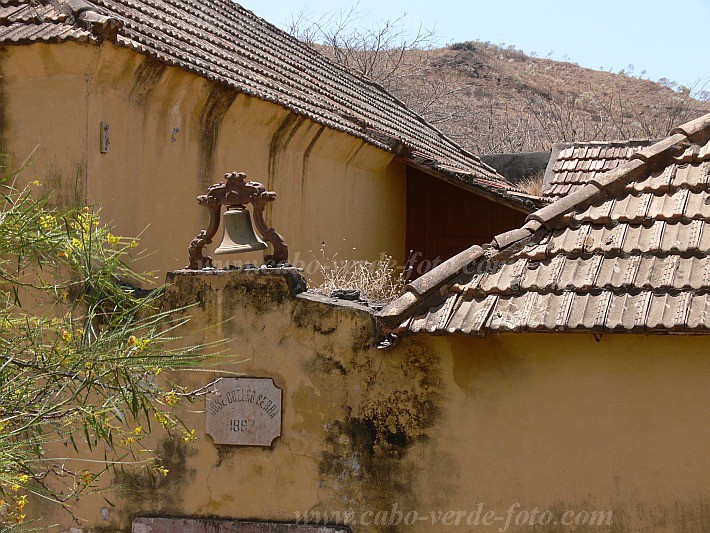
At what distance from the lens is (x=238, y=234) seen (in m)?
8.51

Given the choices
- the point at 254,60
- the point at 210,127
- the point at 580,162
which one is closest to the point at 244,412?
the point at 210,127

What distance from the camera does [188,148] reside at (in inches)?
419

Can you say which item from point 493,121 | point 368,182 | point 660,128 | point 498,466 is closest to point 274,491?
point 498,466

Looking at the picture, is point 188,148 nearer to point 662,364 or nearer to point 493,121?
point 662,364

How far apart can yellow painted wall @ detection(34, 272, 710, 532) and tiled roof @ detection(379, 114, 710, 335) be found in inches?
15.6

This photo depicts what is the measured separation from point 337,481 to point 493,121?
3223 centimetres

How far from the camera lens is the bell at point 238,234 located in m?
8.46

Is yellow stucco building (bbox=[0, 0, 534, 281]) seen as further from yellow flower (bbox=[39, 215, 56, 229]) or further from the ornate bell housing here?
yellow flower (bbox=[39, 215, 56, 229])

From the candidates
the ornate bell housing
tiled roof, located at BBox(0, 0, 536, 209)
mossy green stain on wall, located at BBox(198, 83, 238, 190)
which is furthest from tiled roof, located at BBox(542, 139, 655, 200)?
the ornate bell housing

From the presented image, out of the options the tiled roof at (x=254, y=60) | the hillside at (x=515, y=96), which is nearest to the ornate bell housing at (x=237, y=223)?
the tiled roof at (x=254, y=60)

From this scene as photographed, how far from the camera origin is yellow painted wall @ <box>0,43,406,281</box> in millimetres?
9422

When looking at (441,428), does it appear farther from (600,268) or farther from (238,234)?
(238,234)

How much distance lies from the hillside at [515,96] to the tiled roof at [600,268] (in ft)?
71.5

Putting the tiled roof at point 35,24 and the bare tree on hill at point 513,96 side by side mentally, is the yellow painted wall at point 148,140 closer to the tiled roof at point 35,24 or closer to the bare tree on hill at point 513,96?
the tiled roof at point 35,24
